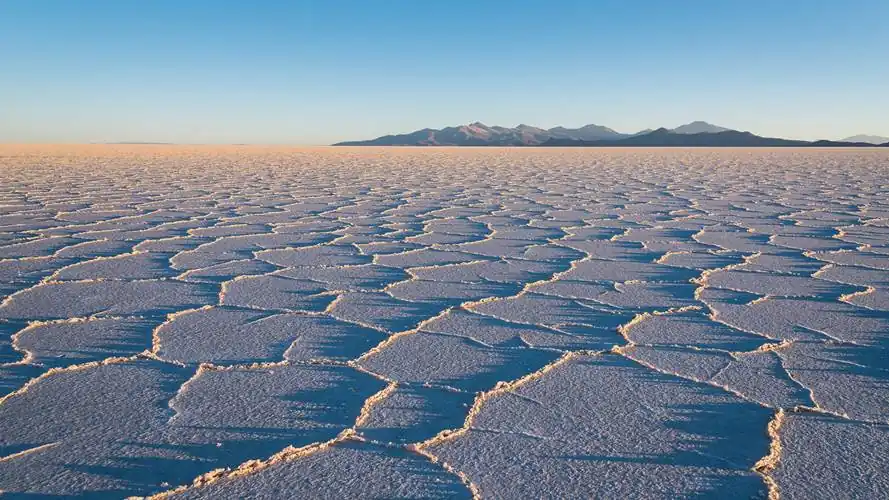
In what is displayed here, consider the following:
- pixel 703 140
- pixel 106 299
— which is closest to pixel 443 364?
pixel 106 299

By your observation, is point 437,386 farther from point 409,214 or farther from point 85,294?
point 409,214

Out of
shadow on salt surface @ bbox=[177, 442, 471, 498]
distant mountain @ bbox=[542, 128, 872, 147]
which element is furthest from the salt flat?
distant mountain @ bbox=[542, 128, 872, 147]

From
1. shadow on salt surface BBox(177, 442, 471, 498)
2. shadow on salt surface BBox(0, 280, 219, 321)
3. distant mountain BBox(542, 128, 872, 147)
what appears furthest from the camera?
distant mountain BBox(542, 128, 872, 147)

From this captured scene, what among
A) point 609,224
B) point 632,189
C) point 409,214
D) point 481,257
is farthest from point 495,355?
point 632,189

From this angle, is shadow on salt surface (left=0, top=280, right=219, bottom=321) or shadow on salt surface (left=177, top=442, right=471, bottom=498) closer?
shadow on salt surface (left=177, top=442, right=471, bottom=498)

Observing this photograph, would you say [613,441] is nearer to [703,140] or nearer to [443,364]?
[443,364]

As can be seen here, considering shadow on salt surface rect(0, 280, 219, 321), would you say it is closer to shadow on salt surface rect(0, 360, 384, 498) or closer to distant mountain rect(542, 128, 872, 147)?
shadow on salt surface rect(0, 360, 384, 498)

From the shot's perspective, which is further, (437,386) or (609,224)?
(609,224)

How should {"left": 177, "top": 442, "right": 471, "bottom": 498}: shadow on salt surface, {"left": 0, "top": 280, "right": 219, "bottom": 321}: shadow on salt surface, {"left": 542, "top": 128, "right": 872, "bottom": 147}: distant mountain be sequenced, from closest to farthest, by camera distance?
{"left": 177, "top": 442, "right": 471, "bottom": 498}: shadow on salt surface
{"left": 0, "top": 280, "right": 219, "bottom": 321}: shadow on salt surface
{"left": 542, "top": 128, "right": 872, "bottom": 147}: distant mountain

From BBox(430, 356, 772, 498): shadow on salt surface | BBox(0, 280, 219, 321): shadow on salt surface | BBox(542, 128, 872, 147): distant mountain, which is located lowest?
BBox(542, 128, 872, 147): distant mountain
